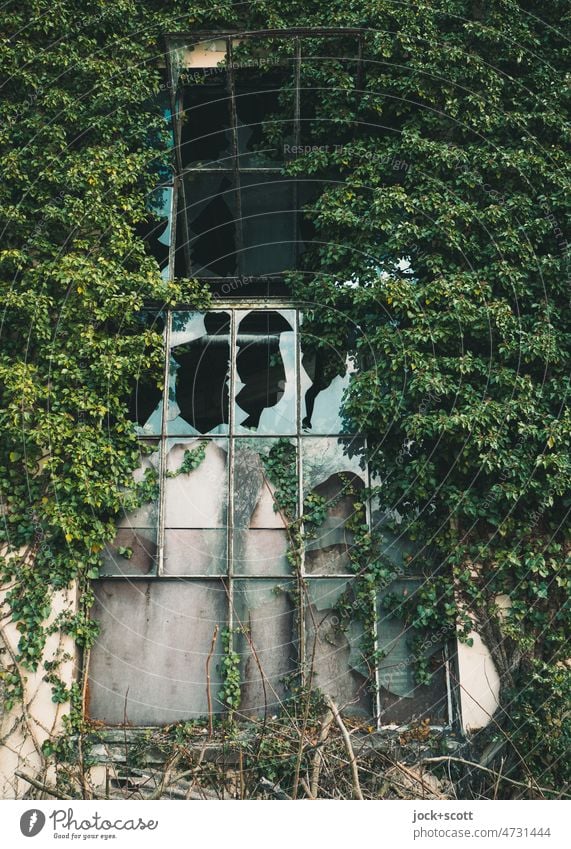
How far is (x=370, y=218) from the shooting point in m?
11.6

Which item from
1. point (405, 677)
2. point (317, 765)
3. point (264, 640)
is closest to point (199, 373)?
point (264, 640)

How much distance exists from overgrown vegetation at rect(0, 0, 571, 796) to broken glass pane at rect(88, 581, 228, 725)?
38 centimetres

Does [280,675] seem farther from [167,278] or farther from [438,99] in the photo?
[438,99]

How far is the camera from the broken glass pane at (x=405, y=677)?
34.4 ft

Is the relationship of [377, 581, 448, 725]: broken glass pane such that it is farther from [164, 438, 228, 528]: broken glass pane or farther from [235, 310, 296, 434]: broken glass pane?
[235, 310, 296, 434]: broken glass pane

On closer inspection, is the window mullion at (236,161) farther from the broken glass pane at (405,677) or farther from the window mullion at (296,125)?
the broken glass pane at (405,677)

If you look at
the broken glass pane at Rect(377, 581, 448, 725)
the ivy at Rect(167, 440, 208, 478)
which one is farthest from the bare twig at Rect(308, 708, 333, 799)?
the ivy at Rect(167, 440, 208, 478)

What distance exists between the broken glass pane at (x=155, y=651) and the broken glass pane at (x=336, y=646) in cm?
121

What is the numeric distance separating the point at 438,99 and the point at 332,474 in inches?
237

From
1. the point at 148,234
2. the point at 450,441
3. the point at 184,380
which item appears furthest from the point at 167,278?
the point at 450,441

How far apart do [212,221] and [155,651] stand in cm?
659

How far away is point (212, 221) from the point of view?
12617mm

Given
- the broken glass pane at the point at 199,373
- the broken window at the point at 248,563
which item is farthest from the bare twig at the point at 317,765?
the broken glass pane at the point at 199,373

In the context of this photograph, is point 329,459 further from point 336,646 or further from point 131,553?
point 131,553
